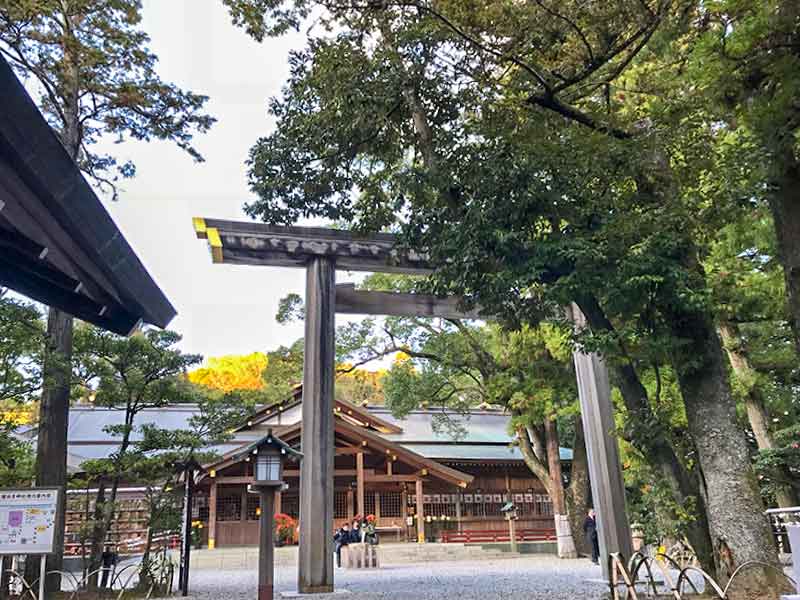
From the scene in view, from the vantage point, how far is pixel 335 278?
29.0ft

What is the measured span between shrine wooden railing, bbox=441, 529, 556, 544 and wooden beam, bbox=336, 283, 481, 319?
35.6 ft

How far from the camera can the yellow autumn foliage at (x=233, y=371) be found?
35844 millimetres

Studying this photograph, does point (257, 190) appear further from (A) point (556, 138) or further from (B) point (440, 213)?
(A) point (556, 138)

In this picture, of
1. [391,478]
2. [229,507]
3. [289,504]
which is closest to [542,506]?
[391,478]

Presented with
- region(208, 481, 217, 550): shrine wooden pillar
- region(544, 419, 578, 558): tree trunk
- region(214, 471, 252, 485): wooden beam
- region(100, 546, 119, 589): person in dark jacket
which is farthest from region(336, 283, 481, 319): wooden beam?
region(208, 481, 217, 550): shrine wooden pillar

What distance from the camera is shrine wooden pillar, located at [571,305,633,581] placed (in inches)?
325

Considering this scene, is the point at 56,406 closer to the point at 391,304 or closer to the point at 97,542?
the point at 97,542

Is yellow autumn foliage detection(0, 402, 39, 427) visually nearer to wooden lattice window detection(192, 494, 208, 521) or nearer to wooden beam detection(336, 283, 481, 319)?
wooden beam detection(336, 283, 481, 319)

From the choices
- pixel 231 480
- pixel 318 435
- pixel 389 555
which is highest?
pixel 318 435

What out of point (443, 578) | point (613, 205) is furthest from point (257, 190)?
point (443, 578)

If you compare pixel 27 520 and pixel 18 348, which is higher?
pixel 18 348

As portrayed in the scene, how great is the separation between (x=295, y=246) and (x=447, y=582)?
5956 mm

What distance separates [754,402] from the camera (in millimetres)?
10031

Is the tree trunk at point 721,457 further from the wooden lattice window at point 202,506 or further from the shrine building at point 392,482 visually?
the wooden lattice window at point 202,506
